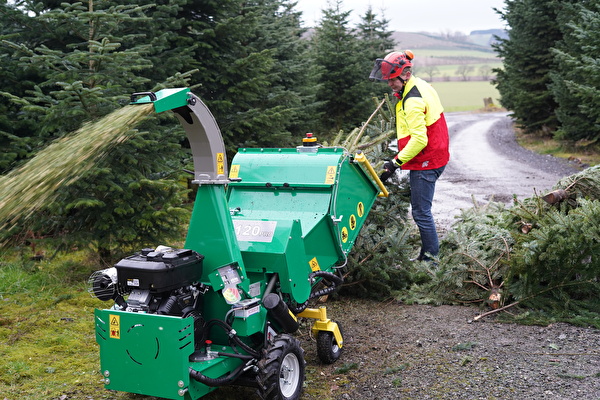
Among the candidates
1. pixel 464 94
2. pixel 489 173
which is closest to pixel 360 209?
pixel 489 173

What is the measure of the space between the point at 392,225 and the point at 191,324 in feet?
12.4

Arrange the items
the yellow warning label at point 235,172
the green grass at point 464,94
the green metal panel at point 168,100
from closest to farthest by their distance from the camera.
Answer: the green metal panel at point 168,100
the yellow warning label at point 235,172
the green grass at point 464,94

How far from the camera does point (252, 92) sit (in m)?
10.3

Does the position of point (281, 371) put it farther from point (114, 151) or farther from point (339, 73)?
point (339, 73)

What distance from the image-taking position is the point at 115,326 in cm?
344

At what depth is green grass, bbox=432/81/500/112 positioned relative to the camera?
52.0m

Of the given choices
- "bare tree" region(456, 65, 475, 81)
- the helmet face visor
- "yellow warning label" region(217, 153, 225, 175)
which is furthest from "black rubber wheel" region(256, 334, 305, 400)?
"bare tree" region(456, 65, 475, 81)

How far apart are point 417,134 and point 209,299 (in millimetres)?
3067

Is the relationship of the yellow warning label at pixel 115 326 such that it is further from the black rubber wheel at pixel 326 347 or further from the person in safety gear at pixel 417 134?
the person in safety gear at pixel 417 134

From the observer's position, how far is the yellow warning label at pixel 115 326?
11.3 feet

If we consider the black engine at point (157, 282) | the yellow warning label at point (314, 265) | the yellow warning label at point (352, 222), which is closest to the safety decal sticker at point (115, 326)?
the black engine at point (157, 282)

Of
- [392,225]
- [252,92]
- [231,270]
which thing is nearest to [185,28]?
[252,92]

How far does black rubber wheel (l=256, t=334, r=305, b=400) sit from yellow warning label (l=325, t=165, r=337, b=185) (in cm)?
142

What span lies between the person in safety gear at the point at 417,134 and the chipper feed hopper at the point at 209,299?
1818mm
